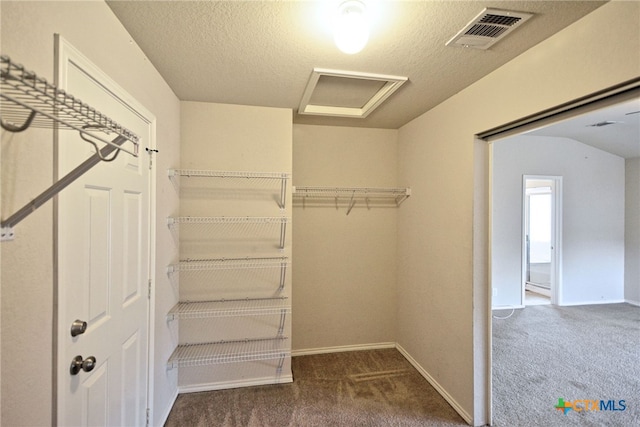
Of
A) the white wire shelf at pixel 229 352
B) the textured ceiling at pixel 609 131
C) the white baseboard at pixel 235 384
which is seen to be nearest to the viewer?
the white wire shelf at pixel 229 352

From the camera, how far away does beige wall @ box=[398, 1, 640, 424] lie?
1327 mm

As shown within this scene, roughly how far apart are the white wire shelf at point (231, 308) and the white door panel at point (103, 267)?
0.52 metres

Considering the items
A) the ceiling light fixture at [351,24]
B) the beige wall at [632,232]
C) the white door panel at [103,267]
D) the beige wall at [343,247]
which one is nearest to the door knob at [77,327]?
the white door panel at [103,267]

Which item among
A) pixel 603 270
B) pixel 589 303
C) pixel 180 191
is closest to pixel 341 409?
pixel 180 191

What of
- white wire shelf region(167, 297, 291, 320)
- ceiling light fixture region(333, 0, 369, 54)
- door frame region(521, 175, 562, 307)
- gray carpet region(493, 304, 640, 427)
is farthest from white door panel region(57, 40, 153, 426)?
door frame region(521, 175, 562, 307)

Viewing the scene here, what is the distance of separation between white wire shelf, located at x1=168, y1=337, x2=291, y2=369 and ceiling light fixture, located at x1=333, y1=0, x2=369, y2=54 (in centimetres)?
236

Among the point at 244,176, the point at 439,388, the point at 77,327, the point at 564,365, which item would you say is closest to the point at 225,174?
the point at 244,176

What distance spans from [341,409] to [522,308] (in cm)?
381

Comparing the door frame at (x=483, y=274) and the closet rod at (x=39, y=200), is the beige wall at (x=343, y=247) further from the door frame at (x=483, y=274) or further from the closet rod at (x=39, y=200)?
the closet rod at (x=39, y=200)

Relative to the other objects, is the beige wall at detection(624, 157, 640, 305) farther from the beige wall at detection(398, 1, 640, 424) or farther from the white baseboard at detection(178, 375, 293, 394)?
the white baseboard at detection(178, 375, 293, 394)

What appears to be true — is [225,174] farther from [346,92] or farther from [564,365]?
[564,365]

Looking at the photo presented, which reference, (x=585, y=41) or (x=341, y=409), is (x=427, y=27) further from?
(x=341, y=409)

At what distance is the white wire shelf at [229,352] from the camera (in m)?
2.31

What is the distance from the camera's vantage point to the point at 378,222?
10.7ft
